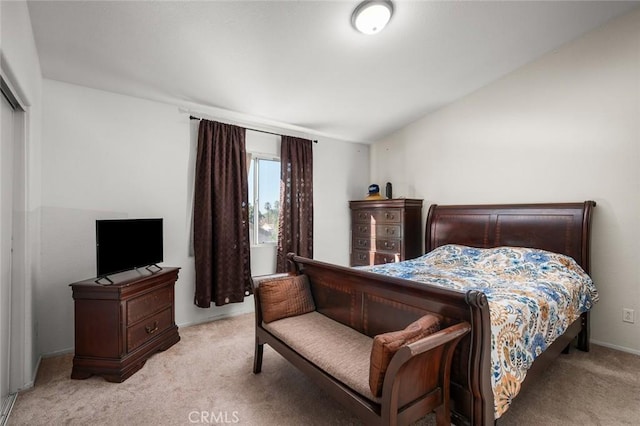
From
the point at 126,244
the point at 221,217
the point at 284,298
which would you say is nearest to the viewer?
the point at 284,298

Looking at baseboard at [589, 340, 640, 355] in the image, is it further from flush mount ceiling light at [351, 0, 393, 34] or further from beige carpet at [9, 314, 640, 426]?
flush mount ceiling light at [351, 0, 393, 34]

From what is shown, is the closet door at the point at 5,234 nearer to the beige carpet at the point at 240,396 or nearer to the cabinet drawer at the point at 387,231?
the beige carpet at the point at 240,396

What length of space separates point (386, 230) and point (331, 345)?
255 centimetres

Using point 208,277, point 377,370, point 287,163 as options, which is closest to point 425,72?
point 287,163

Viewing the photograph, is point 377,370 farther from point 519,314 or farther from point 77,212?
point 77,212

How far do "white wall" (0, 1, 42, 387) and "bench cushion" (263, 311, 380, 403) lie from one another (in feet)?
5.55

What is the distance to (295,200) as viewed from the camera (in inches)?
160

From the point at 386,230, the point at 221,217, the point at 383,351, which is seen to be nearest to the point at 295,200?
the point at 221,217

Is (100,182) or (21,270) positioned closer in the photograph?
(21,270)

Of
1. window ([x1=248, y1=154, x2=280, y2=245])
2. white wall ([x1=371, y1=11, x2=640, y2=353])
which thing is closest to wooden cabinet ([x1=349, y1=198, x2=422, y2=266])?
white wall ([x1=371, y1=11, x2=640, y2=353])

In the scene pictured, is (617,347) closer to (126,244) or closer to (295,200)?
(295,200)

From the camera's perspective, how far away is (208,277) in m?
3.29

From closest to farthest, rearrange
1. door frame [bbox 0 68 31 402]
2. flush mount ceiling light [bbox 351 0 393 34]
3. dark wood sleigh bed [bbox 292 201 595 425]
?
dark wood sleigh bed [bbox 292 201 595 425]
door frame [bbox 0 68 31 402]
flush mount ceiling light [bbox 351 0 393 34]

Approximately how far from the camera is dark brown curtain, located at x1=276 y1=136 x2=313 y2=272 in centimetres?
398
